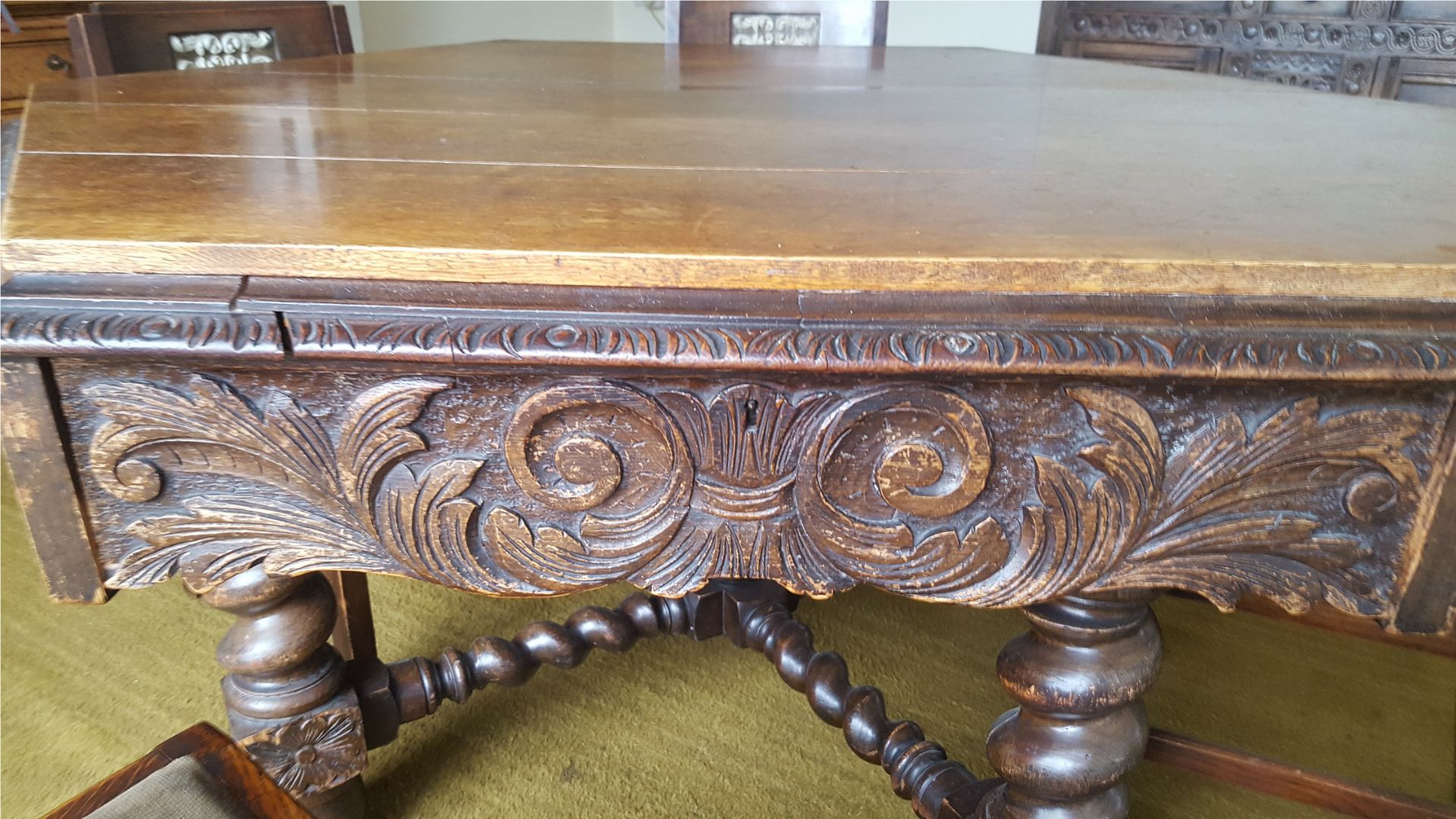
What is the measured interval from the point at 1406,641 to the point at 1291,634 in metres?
0.21

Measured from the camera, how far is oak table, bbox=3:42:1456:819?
45 centimetres

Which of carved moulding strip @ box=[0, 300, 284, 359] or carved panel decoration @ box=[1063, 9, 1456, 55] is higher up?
carved panel decoration @ box=[1063, 9, 1456, 55]

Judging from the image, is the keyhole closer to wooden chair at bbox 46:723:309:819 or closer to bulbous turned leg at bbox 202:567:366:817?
wooden chair at bbox 46:723:309:819

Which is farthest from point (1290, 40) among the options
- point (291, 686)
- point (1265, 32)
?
point (291, 686)

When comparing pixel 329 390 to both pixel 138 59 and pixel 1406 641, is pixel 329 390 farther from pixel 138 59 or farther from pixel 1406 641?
pixel 1406 641

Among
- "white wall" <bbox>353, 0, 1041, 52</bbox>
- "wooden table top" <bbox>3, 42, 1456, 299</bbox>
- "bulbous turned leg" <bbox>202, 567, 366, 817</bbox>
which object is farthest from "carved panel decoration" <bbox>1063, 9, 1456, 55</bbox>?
"bulbous turned leg" <bbox>202, 567, 366, 817</bbox>

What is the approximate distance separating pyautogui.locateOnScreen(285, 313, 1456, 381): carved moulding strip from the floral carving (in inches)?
18.5

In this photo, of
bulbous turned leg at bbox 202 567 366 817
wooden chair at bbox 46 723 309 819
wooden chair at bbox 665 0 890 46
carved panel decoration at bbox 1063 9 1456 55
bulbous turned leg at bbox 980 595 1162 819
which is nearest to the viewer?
wooden chair at bbox 46 723 309 819

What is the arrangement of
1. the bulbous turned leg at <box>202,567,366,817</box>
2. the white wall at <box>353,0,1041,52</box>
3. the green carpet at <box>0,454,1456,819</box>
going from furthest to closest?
the white wall at <box>353,0,1041,52</box> < the green carpet at <box>0,454,1456,819</box> < the bulbous turned leg at <box>202,567,366,817</box>

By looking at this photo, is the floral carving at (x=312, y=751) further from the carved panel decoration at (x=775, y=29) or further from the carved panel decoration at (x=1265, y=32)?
the carved panel decoration at (x=1265, y=32)

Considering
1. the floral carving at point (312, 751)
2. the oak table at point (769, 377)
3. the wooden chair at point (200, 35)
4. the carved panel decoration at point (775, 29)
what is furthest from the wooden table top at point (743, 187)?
the carved panel decoration at point (775, 29)

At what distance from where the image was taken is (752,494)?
0.51 metres

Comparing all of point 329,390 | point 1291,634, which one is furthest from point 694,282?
point 1291,634

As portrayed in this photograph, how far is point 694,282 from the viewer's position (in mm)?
453
